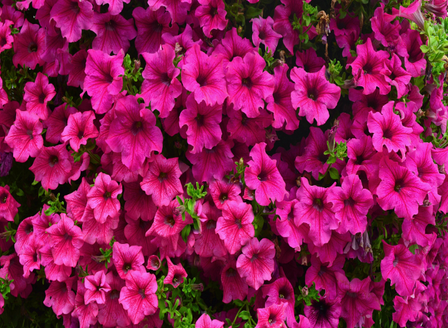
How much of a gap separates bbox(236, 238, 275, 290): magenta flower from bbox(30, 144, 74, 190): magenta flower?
75cm

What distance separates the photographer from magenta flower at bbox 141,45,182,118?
143 cm

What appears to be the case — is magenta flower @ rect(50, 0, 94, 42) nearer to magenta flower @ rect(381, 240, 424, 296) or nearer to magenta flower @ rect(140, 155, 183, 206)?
magenta flower @ rect(140, 155, 183, 206)

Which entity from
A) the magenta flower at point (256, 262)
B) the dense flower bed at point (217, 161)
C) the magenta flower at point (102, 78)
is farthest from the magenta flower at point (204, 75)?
the magenta flower at point (256, 262)

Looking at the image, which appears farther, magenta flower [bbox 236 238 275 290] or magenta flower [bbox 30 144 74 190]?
magenta flower [bbox 30 144 74 190]

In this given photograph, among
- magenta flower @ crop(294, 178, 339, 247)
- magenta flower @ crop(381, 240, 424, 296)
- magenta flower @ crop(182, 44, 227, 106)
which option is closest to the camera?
magenta flower @ crop(182, 44, 227, 106)

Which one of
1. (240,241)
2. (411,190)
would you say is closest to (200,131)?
(240,241)

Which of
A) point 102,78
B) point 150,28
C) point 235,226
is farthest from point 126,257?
point 150,28

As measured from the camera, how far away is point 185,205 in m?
1.42

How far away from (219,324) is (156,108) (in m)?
0.79

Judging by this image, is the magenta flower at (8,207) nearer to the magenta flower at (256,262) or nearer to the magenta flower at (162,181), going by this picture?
the magenta flower at (162,181)

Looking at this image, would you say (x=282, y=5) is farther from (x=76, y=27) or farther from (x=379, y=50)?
(x=76, y=27)

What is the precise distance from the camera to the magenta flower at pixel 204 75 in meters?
1.42

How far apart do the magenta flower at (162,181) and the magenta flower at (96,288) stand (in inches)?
13.8

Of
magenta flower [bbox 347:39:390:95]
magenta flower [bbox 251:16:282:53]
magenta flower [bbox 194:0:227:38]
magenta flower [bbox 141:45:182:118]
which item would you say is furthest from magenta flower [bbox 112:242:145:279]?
magenta flower [bbox 347:39:390:95]
